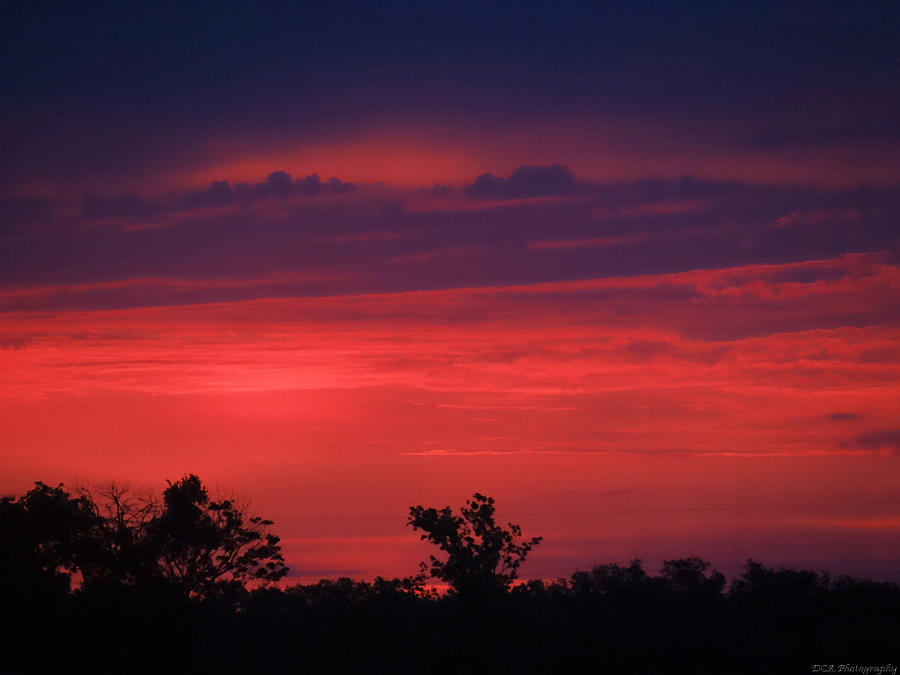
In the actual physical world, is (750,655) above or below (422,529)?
below

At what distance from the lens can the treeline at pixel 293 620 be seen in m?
45.5

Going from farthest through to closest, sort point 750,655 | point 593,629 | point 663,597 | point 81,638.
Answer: point 663,597
point 593,629
point 750,655
point 81,638

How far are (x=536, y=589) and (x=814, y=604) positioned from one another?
23176mm

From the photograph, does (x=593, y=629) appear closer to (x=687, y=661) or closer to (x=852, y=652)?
(x=687, y=661)

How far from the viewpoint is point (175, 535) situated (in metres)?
55.9

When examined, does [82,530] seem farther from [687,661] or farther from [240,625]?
[687,661]

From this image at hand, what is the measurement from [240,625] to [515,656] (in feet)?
52.5

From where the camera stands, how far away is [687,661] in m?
51.0

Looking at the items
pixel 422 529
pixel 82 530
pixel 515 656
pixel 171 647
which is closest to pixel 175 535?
pixel 82 530

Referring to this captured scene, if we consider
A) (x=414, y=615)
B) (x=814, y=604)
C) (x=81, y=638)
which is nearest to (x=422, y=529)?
(x=414, y=615)

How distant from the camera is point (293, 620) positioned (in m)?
60.0

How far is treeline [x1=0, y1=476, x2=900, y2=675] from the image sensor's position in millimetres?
45531

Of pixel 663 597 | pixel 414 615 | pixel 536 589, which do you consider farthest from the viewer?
pixel 663 597

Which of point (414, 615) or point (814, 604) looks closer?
point (414, 615)
